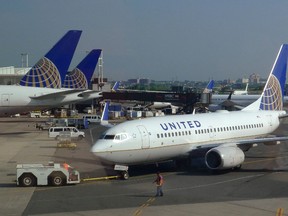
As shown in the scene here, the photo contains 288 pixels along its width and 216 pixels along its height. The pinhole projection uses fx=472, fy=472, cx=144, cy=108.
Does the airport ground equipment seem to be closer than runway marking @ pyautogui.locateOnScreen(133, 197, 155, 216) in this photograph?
No

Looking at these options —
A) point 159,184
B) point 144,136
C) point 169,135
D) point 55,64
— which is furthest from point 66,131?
point 159,184

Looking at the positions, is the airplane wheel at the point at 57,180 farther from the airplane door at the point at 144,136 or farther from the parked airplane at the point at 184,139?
the airplane door at the point at 144,136

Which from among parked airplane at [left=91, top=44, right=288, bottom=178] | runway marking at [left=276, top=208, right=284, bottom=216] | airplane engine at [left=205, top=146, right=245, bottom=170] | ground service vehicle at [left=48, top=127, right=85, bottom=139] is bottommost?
ground service vehicle at [left=48, top=127, right=85, bottom=139]

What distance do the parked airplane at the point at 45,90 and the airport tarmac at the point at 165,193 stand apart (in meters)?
15.9

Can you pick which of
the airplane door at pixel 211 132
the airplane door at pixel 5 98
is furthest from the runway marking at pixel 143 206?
the airplane door at pixel 5 98

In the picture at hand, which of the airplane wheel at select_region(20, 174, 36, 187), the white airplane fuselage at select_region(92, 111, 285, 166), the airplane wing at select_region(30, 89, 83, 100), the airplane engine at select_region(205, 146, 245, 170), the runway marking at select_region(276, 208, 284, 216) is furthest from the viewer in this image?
the airplane wing at select_region(30, 89, 83, 100)

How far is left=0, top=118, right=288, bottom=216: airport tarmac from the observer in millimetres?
21078

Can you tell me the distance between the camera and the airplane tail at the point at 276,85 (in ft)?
141

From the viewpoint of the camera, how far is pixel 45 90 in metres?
53.9

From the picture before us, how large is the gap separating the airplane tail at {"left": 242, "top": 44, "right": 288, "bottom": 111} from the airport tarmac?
7.13m

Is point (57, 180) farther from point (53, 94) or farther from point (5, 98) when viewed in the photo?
point (5, 98)

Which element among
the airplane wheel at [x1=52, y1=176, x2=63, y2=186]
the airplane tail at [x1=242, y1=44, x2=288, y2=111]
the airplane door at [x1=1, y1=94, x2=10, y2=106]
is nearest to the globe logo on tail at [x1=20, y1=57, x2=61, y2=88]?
the airplane door at [x1=1, y1=94, x2=10, y2=106]

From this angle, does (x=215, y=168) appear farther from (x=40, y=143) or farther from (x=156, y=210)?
(x=40, y=143)

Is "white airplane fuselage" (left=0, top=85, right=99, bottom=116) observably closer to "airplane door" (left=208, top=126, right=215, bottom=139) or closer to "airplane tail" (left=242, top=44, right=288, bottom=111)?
"airplane tail" (left=242, top=44, right=288, bottom=111)
